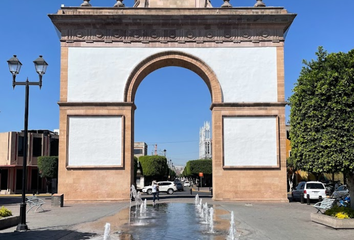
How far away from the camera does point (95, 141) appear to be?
21.5 meters

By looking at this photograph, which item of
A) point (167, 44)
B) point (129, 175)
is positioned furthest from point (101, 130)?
point (167, 44)

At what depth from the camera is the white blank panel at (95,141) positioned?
21.3m

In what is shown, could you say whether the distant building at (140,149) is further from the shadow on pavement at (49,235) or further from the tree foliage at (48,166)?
the shadow on pavement at (49,235)

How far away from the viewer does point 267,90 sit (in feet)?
71.4

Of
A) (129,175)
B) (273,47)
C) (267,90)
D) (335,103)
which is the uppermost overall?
(273,47)

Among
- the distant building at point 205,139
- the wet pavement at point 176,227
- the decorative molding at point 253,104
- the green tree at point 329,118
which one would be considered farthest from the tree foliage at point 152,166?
the distant building at point 205,139

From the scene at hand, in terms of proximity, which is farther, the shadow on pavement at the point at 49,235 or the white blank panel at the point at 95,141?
the white blank panel at the point at 95,141

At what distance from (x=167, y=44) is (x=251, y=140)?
7030mm

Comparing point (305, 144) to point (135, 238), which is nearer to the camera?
point (135, 238)

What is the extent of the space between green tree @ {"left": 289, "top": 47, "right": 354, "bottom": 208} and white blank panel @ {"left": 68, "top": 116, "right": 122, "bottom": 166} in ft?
37.7

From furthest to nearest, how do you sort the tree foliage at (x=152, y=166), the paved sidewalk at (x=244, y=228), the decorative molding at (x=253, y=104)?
1. the tree foliage at (x=152, y=166)
2. the decorative molding at (x=253, y=104)
3. the paved sidewalk at (x=244, y=228)

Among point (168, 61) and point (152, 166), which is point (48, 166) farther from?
point (168, 61)

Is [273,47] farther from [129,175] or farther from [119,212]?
[119,212]

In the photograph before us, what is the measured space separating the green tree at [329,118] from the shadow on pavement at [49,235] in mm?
6726
